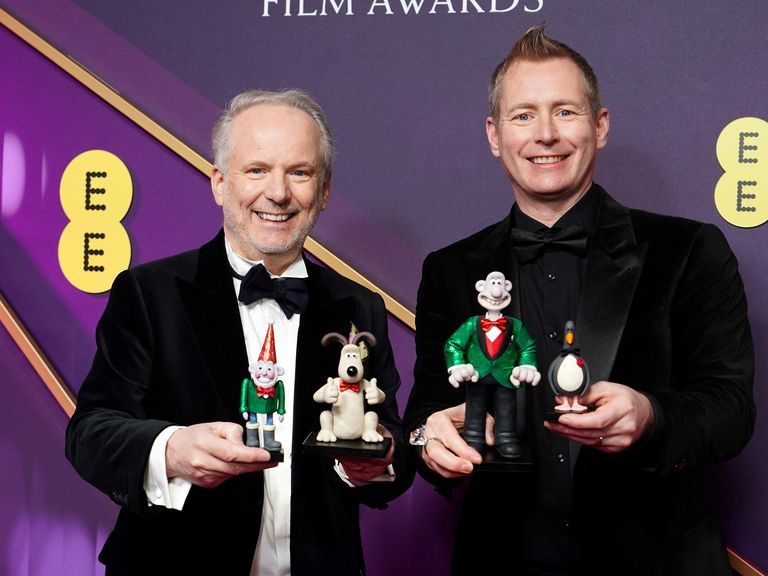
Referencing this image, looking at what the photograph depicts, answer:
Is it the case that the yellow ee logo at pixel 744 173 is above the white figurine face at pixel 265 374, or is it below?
above

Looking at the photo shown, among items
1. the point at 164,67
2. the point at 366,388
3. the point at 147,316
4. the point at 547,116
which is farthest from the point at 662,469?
the point at 164,67

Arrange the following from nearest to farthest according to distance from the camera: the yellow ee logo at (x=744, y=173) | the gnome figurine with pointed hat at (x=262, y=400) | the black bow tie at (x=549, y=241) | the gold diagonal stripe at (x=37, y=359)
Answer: the gnome figurine with pointed hat at (x=262, y=400) < the black bow tie at (x=549, y=241) < the yellow ee logo at (x=744, y=173) < the gold diagonal stripe at (x=37, y=359)

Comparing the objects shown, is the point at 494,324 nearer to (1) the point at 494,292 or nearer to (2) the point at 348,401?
(1) the point at 494,292

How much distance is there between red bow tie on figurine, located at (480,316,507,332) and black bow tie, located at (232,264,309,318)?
43 cm

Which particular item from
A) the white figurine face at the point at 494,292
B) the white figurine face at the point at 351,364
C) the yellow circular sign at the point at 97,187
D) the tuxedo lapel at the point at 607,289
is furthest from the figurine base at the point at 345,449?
the yellow circular sign at the point at 97,187

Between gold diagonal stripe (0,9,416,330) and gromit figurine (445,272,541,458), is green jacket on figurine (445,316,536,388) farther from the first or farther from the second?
gold diagonal stripe (0,9,416,330)

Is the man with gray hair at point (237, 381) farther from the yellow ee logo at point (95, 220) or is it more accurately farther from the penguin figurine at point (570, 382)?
the yellow ee logo at point (95, 220)

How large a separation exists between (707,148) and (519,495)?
1339 mm

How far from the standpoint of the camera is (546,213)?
2.16 m

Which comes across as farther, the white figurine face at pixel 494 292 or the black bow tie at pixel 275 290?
the black bow tie at pixel 275 290

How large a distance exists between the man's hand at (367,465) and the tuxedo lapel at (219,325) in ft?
0.84

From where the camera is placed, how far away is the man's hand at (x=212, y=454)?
5.77ft

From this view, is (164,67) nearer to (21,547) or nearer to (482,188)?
(482,188)

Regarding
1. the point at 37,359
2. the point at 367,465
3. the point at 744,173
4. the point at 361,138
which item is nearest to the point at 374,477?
the point at 367,465
